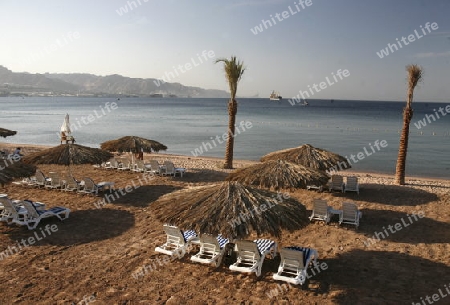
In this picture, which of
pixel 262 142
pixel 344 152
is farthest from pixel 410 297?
pixel 262 142

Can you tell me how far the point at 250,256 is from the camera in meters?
6.90

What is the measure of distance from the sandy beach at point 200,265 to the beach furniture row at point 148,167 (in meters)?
4.23

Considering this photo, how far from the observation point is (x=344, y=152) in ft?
102

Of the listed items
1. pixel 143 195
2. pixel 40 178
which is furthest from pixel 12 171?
pixel 143 195

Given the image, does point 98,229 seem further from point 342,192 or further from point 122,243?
point 342,192

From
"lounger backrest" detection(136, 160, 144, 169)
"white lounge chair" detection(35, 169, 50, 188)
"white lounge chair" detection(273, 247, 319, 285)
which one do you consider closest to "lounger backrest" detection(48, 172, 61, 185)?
"white lounge chair" detection(35, 169, 50, 188)

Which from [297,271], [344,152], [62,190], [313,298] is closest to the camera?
[313,298]

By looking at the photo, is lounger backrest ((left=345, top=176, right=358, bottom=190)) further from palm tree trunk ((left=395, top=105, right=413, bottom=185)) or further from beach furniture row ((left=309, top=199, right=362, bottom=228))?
palm tree trunk ((left=395, top=105, right=413, bottom=185))

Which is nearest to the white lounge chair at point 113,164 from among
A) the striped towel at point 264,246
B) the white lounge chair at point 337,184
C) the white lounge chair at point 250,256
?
the white lounge chair at point 337,184

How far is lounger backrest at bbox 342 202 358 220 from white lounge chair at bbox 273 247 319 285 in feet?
10.7

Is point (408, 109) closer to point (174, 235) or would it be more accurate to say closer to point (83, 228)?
point (174, 235)

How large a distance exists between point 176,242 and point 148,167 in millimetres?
8997

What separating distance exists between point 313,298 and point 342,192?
25.3ft

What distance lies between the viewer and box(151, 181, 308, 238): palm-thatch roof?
6.09 metres
